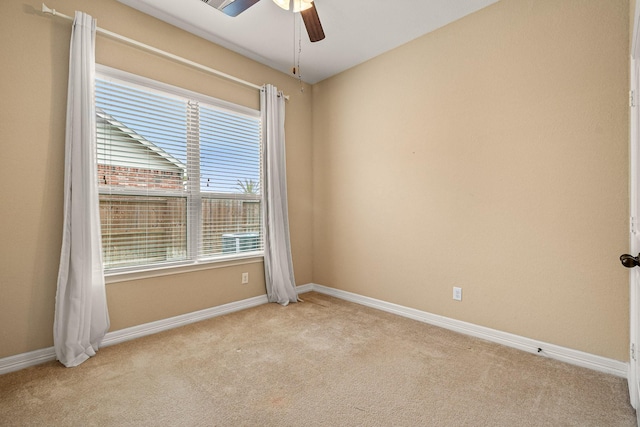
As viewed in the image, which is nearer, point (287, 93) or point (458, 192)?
point (458, 192)

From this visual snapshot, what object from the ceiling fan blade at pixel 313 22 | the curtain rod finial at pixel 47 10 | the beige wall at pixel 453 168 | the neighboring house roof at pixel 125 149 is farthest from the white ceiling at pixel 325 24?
the neighboring house roof at pixel 125 149

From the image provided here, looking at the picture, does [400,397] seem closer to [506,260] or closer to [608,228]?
[506,260]

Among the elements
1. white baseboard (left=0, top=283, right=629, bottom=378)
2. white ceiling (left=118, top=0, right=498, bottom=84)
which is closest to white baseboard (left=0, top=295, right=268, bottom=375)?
white baseboard (left=0, top=283, right=629, bottom=378)

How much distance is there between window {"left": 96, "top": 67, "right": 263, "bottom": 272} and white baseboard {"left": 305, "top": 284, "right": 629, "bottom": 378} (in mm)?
1606

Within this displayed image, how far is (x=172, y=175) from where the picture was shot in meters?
2.88

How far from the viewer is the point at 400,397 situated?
1.78 meters

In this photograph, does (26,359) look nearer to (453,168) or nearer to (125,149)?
(125,149)

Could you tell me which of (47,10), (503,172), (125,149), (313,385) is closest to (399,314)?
(313,385)

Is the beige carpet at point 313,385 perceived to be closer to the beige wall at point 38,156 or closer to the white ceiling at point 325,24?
the beige wall at point 38,156

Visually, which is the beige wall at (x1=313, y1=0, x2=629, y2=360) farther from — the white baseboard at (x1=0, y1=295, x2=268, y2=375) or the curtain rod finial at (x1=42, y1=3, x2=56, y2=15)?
the curtain rod finial at (x1=42, y1=3, x2=56, y2=15)

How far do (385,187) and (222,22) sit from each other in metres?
2.20

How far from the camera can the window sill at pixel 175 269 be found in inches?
99.2

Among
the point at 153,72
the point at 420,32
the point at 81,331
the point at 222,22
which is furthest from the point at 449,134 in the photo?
the point at 81,331

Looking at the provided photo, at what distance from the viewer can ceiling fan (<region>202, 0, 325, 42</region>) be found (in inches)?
82.1
